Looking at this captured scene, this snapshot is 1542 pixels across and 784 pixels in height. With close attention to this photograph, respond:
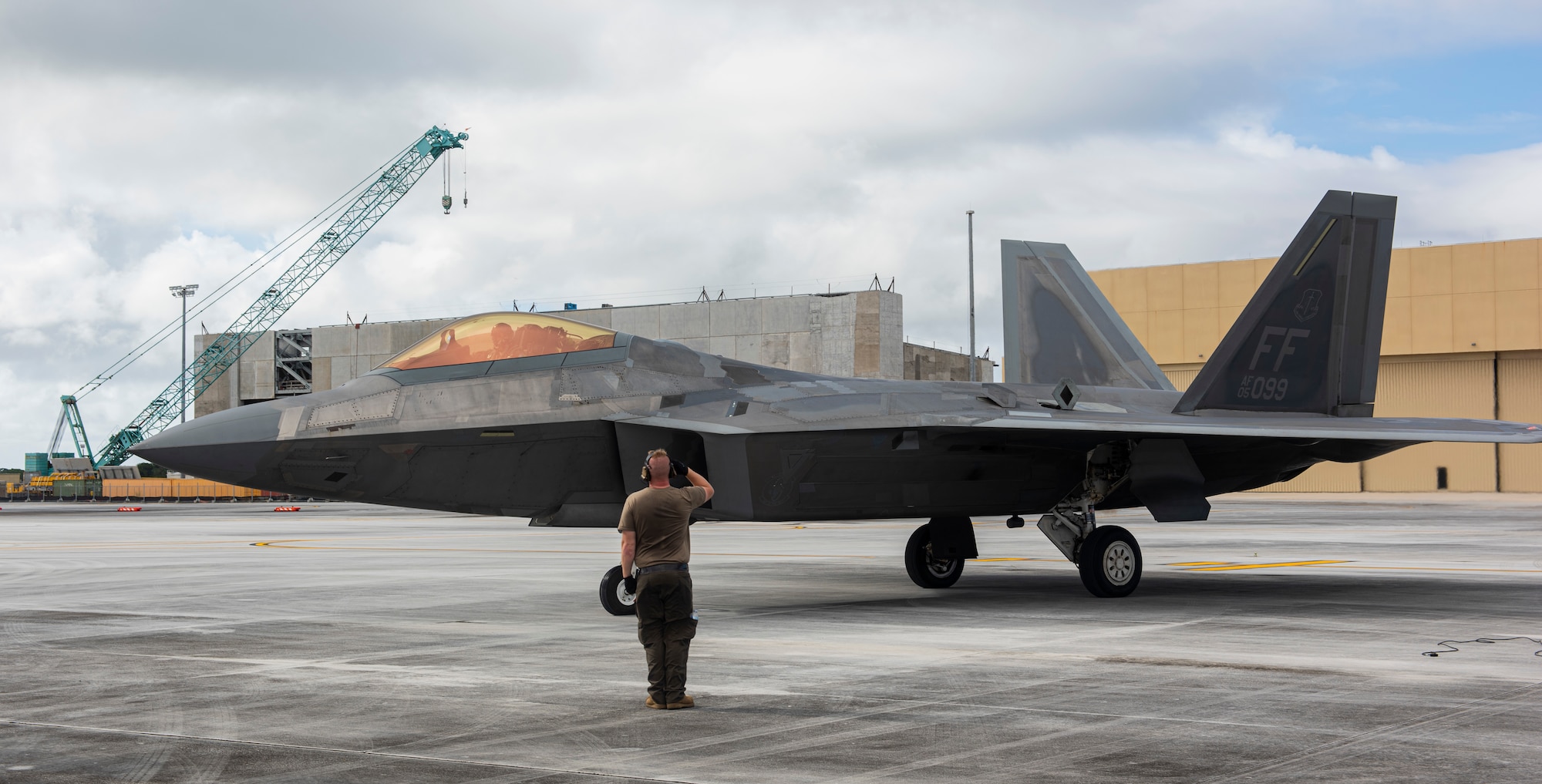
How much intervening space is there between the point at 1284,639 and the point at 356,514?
4795cm

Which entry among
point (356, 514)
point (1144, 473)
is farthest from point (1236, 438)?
point (356, 514)

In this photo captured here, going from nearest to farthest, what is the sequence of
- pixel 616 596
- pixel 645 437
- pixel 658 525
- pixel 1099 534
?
pixel 658 525 → pixel 616 596 → pixel 645 437 → pixel 1099 534

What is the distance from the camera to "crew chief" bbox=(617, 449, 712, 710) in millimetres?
7215

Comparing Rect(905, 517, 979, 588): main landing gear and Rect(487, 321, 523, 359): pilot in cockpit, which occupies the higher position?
Rect(487, 321, 523, 359): pilot in cockpit

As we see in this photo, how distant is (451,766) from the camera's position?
570 centimetres

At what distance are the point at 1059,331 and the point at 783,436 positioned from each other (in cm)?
693

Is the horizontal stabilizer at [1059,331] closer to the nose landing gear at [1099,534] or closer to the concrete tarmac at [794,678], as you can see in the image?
the concrete tarmac at [794,678]

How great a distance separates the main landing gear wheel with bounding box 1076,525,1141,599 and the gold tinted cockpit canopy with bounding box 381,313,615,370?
19.0 feet

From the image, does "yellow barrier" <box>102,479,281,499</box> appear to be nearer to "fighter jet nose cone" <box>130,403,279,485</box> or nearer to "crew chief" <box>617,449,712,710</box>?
→ "fighter jet nose cone" <box>130,403,279,485</box>

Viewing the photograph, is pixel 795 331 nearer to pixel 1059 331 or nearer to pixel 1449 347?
pixel 1449 347

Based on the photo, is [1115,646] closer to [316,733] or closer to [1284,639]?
[1284,639]

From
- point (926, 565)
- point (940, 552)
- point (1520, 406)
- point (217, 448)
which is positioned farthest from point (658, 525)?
point (1520, 406)

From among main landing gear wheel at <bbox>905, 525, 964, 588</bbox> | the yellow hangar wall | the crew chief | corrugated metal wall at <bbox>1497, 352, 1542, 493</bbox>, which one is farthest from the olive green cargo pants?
corrugated metal wall at <bbox>1497, 352, 1542, 493</bbox>

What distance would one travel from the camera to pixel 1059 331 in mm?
17953
